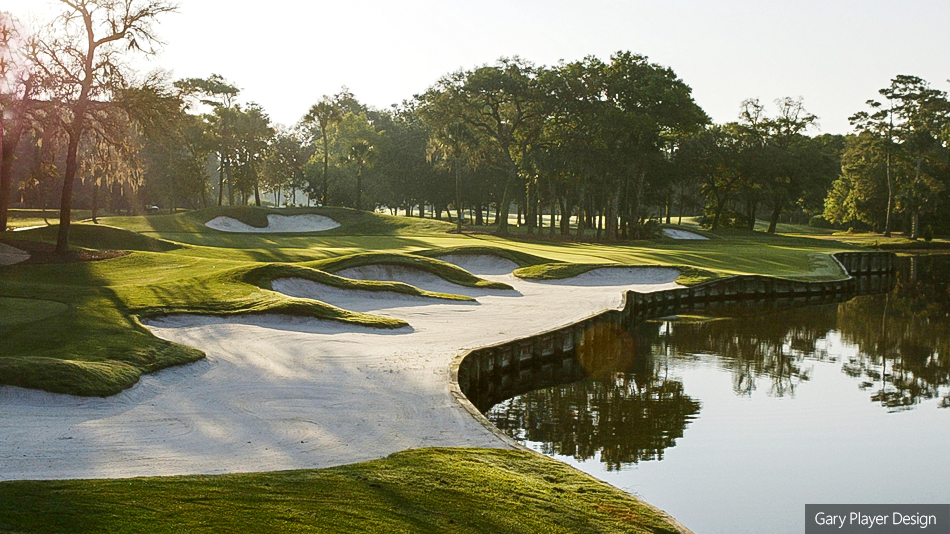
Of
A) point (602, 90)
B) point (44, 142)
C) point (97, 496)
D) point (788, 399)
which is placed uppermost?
point (602, 90)

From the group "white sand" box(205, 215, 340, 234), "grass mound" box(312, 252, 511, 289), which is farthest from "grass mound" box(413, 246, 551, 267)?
"white sand" box(205, 215, 340, 234)

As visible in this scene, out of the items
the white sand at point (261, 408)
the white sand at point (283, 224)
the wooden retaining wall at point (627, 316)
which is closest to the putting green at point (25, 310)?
the white sand at point (261, 408)

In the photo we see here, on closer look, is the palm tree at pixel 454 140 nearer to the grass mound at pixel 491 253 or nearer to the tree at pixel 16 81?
the grass mound at pixel 491 253

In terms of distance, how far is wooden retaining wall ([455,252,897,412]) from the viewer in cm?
1734

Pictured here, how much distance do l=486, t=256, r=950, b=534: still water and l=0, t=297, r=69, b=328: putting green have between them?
Result: 9.62 m

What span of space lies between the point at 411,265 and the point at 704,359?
1271 cm

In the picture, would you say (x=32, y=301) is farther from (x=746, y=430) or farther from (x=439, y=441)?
(x=746, y=430)

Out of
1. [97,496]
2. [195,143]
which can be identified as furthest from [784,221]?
[97,496]

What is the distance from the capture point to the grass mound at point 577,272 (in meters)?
35.4

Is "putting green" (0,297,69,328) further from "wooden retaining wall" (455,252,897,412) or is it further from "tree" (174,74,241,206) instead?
"tree" (174,74,241,206)

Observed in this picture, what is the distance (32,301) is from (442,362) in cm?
1041

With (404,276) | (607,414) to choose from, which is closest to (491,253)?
(404,276)

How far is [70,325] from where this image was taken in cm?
A: 1642

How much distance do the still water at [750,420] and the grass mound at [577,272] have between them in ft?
24.3
